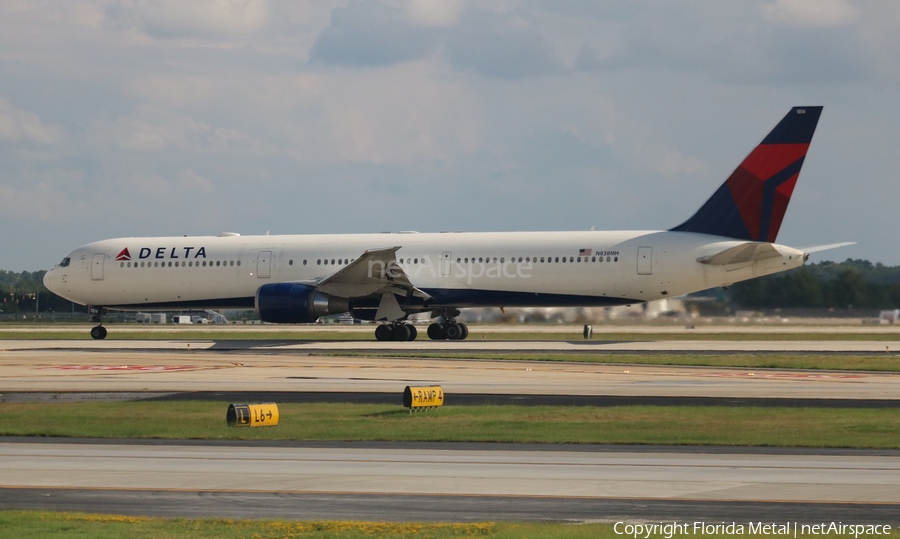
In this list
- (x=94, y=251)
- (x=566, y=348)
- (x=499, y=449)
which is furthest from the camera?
(x=94, y=251)

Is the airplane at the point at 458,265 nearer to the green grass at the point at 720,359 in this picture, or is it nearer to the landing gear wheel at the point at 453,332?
the landing gear wheel at the point at 453,332

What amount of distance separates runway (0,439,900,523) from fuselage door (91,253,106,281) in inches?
1319

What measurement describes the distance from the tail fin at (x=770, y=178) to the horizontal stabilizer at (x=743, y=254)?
1256mm

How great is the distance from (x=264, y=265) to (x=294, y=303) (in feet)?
16.6

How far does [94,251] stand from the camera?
49.2 m

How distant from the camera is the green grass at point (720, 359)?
30.8 metres

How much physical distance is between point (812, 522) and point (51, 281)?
45.3 meters

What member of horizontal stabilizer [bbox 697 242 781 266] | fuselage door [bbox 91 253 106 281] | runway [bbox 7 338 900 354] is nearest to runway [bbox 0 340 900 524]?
runway [bbox 7 338 900 354]

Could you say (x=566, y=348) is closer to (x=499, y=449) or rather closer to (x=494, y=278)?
(x=494, y=278)

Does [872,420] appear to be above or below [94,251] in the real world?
below

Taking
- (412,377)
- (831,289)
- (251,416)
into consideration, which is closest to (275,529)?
(251,416)

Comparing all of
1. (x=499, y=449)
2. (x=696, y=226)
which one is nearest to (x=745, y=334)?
(x=696, y=226)

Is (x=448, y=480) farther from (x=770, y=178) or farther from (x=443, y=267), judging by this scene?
(x=443, y=267)

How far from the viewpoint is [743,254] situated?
39.6 m
